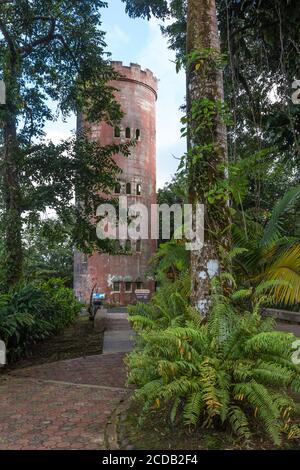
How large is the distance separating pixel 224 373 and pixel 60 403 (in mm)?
2422

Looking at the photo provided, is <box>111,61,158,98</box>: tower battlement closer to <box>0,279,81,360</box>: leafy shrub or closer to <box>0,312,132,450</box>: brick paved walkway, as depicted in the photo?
<box>0,279,81,360</box>: leafy shrub

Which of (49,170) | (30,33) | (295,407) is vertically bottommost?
(295,407)

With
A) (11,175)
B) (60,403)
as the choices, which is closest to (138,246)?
(11,175)

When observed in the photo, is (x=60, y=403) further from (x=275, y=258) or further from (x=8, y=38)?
(x=8, y=38)

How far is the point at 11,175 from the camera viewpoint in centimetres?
A: 1033

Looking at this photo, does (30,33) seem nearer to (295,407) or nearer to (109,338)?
(109,338)

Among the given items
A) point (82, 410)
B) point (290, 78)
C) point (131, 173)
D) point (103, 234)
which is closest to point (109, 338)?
point (103, 234)

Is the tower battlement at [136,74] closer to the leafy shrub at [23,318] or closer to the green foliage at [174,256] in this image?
the leafy shrub at [23,318]

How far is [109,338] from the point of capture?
1125 centimetres

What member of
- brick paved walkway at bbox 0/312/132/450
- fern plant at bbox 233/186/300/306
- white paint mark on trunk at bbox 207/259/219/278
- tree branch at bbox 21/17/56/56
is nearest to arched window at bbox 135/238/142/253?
tree branch at bbox 21/17/56/56

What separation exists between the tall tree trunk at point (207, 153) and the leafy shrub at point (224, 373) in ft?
1.71

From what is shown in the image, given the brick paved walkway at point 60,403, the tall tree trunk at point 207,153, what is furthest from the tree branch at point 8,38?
the brick paved walkway at point 60,403

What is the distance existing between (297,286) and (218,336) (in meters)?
1.46
